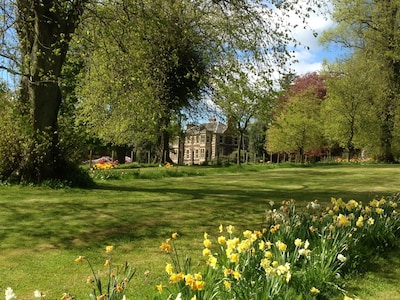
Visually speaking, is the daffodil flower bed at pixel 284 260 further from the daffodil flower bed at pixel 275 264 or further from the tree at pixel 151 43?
the tree at pixel 151 43

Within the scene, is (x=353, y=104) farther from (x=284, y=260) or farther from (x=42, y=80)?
(x=284, y=260)

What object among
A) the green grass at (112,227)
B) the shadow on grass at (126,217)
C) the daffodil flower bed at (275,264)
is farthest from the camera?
the shadow on grass at (126,217)

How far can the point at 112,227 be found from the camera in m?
6.52

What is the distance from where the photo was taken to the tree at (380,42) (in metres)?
24.7

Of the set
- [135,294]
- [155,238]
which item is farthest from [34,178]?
[135,294]

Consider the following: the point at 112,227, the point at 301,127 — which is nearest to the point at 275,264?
the point at 112,227

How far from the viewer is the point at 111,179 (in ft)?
46.6

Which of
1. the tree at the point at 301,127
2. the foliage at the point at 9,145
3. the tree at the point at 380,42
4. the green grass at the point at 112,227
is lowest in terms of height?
the green grass at the point at 112,227

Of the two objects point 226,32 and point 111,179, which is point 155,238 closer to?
point 226,32

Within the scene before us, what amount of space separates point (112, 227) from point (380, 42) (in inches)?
947

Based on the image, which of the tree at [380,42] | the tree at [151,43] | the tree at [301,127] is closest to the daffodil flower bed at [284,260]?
the tree at [151,43]

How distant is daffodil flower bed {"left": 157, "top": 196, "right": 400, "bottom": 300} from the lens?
315cm

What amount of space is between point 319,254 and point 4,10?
330 inches

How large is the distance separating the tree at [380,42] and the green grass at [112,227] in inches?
653
